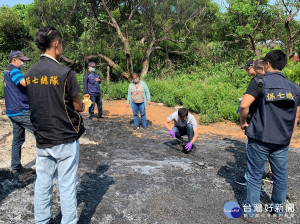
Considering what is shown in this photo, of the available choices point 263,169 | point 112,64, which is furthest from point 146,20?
point 263,169

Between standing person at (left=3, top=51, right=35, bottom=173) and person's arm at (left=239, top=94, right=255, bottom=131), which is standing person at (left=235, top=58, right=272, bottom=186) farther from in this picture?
standing person at (left=3, top=51, right=35, bottom=173)

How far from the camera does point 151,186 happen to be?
3.47 m

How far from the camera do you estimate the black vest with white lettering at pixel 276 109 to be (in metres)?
2.53

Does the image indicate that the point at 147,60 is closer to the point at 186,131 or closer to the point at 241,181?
the point at 186,131

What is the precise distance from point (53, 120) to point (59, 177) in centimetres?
51

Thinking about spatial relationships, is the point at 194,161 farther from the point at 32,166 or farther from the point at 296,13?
the point at 296,13

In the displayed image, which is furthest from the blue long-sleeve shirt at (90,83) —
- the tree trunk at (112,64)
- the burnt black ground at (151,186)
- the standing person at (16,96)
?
the tree trunk at (112,64)

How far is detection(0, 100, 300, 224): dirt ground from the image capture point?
9.39 ft

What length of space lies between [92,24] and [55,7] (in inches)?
80.1

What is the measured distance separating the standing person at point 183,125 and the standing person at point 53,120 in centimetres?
266

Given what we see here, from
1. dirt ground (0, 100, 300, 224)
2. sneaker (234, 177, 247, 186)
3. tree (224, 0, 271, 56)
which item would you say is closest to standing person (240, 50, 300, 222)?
dirt ground (0, 100, 300, 224)

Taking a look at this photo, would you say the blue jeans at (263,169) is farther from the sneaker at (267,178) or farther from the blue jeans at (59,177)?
the blue jeans at (59,177)

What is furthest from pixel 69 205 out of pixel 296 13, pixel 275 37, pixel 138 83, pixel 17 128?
pixel 275 37

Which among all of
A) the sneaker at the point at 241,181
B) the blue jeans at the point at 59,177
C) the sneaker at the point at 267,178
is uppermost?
the blue jeans at the point at 59,177
